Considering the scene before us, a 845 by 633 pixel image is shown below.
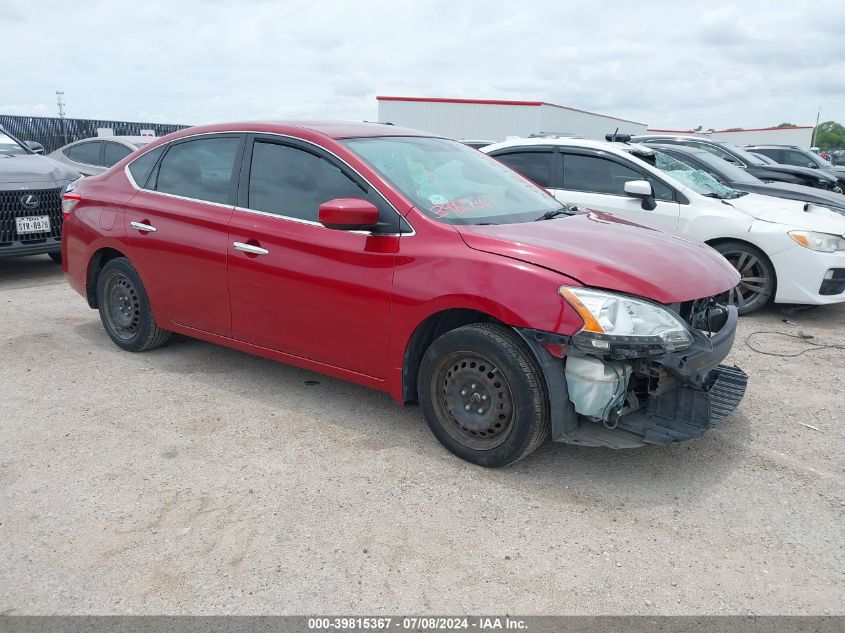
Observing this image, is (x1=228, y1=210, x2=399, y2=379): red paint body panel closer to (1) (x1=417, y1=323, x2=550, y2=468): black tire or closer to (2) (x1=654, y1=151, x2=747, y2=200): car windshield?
(1) (x1=417, y1=323, x2=550, y2=468): black tire

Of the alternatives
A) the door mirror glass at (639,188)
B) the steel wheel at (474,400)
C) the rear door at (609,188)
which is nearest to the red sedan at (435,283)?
the steel wheel at (474,400)

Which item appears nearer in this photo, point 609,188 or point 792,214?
point 792,214

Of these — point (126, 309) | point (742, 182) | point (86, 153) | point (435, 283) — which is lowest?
point (126, 309)

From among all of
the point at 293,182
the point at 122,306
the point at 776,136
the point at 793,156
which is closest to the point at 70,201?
the point at 122,306

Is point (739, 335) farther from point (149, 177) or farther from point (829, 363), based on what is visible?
point (149, 177)

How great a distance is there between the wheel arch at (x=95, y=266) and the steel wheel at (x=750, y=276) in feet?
17.2

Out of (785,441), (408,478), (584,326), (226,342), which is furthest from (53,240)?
(785,441)

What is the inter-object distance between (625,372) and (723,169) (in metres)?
6.29

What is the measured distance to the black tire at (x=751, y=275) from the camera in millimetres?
6641

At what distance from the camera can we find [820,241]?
21.1 feet

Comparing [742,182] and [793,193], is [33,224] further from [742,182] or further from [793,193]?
[793,193]

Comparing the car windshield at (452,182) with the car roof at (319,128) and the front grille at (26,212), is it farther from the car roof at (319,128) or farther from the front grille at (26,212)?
the front grille at (26,212)

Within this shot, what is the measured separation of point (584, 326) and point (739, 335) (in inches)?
140

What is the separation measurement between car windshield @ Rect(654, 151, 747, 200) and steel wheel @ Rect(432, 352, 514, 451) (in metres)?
4.47
